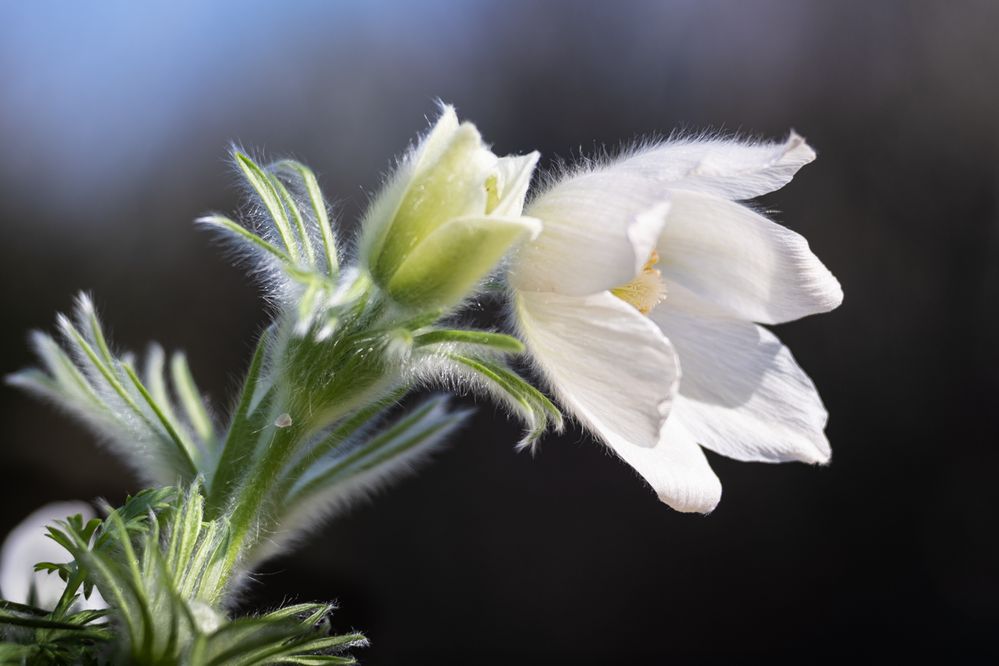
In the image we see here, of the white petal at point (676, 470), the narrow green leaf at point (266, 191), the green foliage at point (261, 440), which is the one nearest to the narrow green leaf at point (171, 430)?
the green foliage at point (261, 440)

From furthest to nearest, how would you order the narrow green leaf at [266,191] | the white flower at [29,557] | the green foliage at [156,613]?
1. the white flower at [29,557]
2. the narrow green leaf at [266,191]
3. the green foliage at [156,613]

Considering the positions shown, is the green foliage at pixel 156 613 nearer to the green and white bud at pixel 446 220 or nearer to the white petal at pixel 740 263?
the green and white bud at pixel 446 220

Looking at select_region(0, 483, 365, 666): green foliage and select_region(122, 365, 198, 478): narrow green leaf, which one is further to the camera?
select_region(122, 365, 198, 478): narrow green leaf

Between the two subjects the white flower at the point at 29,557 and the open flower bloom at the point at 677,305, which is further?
the white flower at the point at 29,557

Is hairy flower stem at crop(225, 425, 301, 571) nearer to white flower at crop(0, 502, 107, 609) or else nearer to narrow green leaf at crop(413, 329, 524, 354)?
narrow green leaf at crop(413, 329, 524, 354)

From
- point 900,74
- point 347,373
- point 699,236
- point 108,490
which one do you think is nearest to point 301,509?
point 347,373

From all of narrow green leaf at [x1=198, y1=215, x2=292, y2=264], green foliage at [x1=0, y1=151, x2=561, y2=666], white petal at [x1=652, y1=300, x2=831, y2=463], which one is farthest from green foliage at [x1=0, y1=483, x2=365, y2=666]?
white petal at [x1=652, y1=300, x2=831, y2=463]

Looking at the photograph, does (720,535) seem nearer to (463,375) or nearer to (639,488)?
(639,488)

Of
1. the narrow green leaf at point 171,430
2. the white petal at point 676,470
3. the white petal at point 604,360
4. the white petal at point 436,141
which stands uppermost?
the white petal at point 436,141
